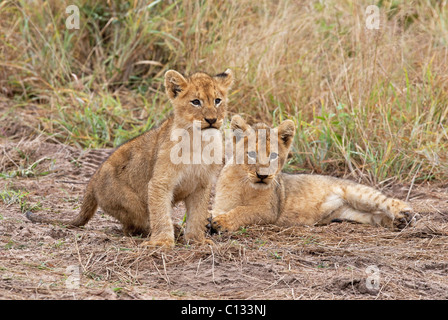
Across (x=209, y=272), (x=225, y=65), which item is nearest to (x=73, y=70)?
(x=225, y=65)

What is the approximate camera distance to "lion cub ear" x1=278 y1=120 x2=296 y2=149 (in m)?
6.09

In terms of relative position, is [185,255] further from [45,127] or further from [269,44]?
[269,44]

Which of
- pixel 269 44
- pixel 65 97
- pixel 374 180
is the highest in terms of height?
pixel 269 44

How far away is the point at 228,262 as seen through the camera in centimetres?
451

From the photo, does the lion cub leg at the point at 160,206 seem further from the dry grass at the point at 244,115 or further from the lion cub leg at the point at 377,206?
the lion cub leg at the point at 377,206

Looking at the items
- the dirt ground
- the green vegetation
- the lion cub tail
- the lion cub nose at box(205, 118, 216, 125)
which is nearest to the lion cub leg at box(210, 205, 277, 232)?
the dirt ground

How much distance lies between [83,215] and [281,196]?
190 cm

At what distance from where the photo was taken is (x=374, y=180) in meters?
7.25

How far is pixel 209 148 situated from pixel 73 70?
5.25 metres

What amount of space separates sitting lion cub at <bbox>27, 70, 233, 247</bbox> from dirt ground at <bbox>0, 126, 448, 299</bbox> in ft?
0.68

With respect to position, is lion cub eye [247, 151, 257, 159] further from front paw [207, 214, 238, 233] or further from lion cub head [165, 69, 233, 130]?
lion cub head [165, 69, 233, 130]

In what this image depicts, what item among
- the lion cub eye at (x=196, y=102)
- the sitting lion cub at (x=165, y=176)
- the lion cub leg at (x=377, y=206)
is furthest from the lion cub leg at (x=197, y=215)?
the lion cub leg at (x=377, y=206)

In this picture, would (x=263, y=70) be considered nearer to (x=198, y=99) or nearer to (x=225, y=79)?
(x=225, y=79)

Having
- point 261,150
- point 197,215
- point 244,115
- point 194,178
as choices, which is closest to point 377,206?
point 261,150
